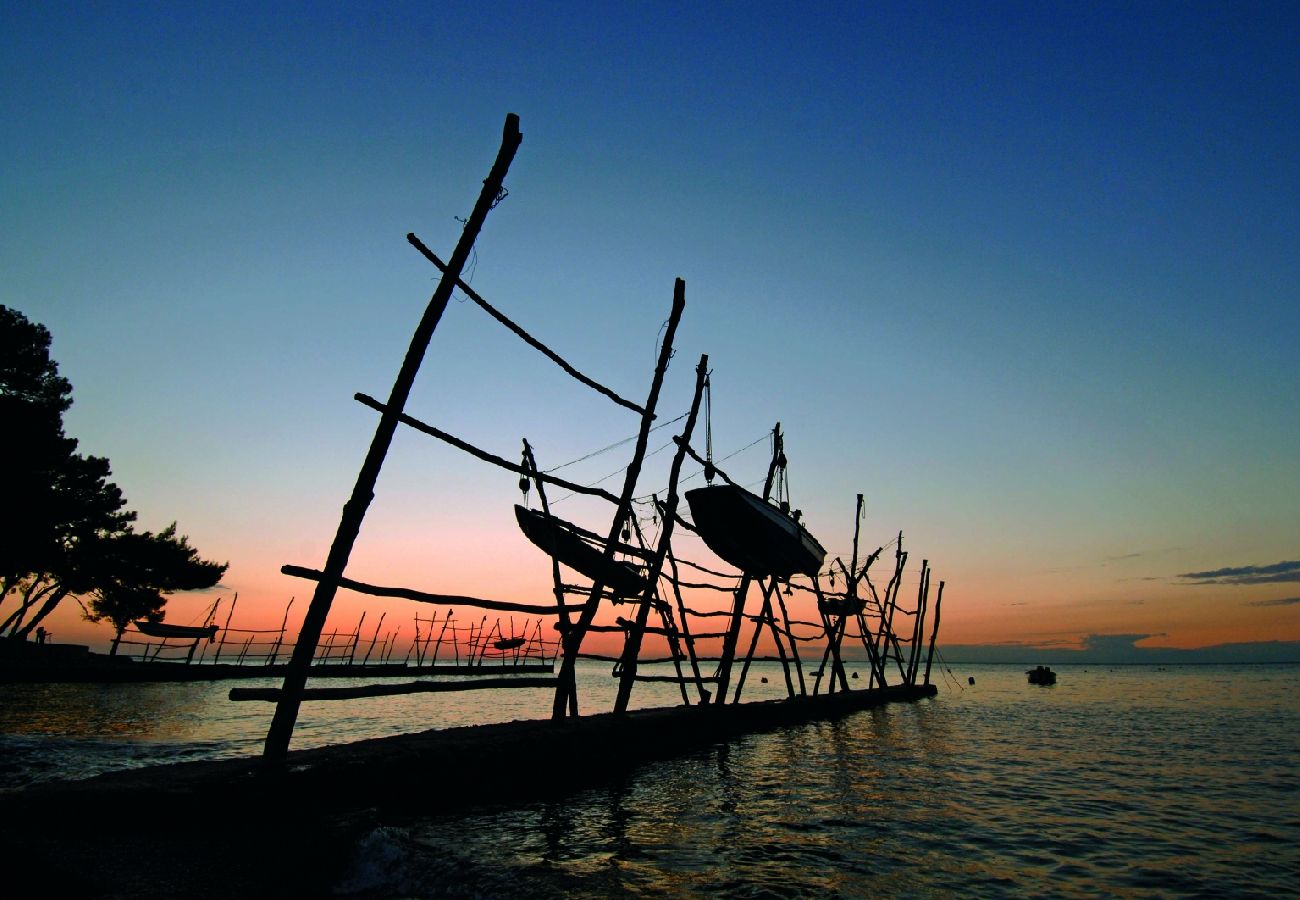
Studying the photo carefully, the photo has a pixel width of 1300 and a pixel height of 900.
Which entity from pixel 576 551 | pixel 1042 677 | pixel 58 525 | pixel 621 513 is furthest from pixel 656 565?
pixel 1042 677

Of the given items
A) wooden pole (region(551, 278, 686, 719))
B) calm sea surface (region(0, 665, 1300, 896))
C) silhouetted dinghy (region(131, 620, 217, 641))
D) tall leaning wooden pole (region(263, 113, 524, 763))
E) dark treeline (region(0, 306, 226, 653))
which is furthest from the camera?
silhouetted dinghy (region(131, 620, 217, 641))

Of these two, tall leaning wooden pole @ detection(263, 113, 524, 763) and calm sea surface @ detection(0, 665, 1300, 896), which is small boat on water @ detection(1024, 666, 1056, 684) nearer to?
calm sea surface @ detection(0, 665, 1300, 896)

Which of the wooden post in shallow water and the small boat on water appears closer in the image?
the wooden post in shallow water

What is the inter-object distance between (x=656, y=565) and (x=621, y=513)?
2313 mm

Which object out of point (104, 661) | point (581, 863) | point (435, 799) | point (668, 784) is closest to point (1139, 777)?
point (668, 784)

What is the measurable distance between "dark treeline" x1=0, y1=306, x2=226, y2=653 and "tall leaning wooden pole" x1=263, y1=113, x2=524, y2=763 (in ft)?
79.8

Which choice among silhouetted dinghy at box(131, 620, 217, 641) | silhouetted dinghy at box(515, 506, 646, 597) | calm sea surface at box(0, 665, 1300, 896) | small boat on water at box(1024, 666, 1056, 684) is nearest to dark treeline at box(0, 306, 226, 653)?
silhouetted dinghy at box(131, 620, 217, 641)

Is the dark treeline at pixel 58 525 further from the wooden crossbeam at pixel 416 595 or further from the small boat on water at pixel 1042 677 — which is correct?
the small boat on water at pixel 1042 677

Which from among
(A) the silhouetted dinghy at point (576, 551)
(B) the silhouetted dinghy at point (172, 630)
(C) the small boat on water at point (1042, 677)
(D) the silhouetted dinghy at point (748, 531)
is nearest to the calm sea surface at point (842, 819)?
(A) the silhouetted dinghy at point (576, 551)

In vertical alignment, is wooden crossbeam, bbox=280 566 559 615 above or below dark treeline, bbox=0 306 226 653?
below

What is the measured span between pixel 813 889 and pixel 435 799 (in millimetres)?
4410

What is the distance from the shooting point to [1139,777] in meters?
12.4

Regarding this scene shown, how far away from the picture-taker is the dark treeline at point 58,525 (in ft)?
75.9

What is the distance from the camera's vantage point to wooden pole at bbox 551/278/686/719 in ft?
33.4
